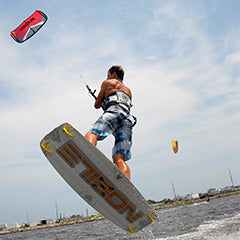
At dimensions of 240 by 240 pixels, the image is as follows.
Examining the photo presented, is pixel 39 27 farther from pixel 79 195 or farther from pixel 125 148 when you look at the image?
pixel 79 195

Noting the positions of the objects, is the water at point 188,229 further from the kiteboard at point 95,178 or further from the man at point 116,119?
the man at point 116,119

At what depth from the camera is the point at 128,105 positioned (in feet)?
16.6

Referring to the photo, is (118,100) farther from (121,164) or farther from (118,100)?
(121,164)

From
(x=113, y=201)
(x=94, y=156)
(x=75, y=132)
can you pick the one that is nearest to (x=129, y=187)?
(x=113, y=201)

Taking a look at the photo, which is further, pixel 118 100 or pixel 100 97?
pixel 100 97

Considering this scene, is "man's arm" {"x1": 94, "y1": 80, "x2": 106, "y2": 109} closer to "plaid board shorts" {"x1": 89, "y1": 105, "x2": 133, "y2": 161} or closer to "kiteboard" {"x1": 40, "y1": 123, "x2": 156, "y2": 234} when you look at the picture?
"plaid board shorts" {"x1": 89, "y1": 105, "x2": 133, "y2": 161}

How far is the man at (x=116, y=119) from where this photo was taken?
4441 mm

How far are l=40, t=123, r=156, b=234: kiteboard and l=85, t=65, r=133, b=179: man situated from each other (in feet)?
0.85

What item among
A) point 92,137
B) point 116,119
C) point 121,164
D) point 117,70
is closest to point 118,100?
point 116,119

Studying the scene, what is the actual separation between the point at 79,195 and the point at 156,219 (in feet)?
4.70

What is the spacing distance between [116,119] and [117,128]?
0.31m

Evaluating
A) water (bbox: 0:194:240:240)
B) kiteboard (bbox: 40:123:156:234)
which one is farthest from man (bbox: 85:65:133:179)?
water (bbox: 0:194:240:240)

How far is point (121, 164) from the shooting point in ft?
14.6

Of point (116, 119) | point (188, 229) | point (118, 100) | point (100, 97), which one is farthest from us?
point (188, 229)
